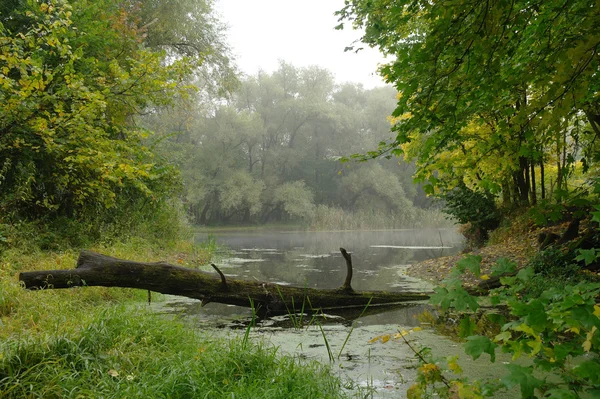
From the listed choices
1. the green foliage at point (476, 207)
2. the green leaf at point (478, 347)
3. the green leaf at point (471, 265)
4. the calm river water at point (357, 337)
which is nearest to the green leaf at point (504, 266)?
the green leaf at point (471, 265)

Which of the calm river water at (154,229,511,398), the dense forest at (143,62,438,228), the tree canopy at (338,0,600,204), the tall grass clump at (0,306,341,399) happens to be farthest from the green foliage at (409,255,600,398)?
the dense forest at (143,62,438,228)

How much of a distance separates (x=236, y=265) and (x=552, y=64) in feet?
35.1

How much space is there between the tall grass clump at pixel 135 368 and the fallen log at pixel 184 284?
158 cm

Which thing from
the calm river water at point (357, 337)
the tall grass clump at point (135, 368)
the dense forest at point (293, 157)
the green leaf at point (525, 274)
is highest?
the dense forest at point (293, 157)

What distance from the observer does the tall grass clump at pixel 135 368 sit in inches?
123

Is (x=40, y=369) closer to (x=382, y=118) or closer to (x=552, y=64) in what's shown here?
(x=552, y=64)

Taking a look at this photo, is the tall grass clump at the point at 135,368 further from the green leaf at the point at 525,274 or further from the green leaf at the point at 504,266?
the green leaf at the point at 525,274

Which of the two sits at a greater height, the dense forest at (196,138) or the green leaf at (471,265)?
the dense forest at (196,138)

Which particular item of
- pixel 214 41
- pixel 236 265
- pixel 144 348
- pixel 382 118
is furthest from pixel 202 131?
pixel 144 348

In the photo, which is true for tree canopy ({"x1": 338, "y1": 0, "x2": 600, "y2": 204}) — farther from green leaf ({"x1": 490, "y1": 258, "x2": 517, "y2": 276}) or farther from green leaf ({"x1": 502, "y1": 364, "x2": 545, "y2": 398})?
green leaf ({"x1": 502, "y1": 364, "x2": 545, "y2": 398})

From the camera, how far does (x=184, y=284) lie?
242 inches

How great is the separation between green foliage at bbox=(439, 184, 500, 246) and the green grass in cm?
1029

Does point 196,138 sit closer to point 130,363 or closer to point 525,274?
point 130,363

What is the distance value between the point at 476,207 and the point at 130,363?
11.6m
